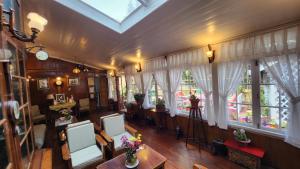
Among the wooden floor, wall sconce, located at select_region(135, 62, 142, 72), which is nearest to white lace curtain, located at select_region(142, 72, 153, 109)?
wall sconce, located at select_region(135, 62, 142, 72)

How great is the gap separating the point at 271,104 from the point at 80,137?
335cm

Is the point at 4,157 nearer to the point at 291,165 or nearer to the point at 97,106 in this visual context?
the point at 291,165

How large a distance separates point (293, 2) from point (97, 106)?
8.01 m

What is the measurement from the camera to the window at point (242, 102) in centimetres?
244

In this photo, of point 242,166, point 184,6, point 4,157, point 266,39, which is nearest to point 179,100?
point 242,166

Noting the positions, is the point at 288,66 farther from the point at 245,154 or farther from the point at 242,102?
the point at 245,154

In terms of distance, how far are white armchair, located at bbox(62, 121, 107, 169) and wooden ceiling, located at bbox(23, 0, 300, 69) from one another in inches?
73.3

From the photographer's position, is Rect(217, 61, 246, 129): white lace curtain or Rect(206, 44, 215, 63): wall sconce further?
Rect(206, 44, 215, 63): wall sconce

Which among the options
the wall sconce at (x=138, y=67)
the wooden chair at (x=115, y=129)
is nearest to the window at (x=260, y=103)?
the wooden chair at (x=115, y=129)

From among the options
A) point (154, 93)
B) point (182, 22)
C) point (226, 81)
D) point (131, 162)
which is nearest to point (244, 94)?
point (226, 81)

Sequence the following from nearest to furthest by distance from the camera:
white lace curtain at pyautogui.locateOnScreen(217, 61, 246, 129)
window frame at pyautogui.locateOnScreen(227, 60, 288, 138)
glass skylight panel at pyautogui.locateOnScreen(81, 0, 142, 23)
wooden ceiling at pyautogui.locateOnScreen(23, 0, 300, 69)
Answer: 1. wooden ceiling at pyautogui.locateOnScreen(23, 0, 300, 69)
2. glass skylight panel at pyautogui.locateOnScreen(81, 0, 142, 23)
3. window frame at pyautogui.locateOnScreen(227, 60, 288, 138)
4. white lace curtain at pyautogui.locateOnScreen(217, 61, 246, 129)

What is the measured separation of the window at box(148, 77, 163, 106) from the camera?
442cm

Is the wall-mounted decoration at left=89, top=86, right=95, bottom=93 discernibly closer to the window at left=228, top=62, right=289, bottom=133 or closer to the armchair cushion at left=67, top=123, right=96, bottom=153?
the armchair cushion at left=67, top=123, right=96, bottom=153

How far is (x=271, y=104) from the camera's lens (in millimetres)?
2205
